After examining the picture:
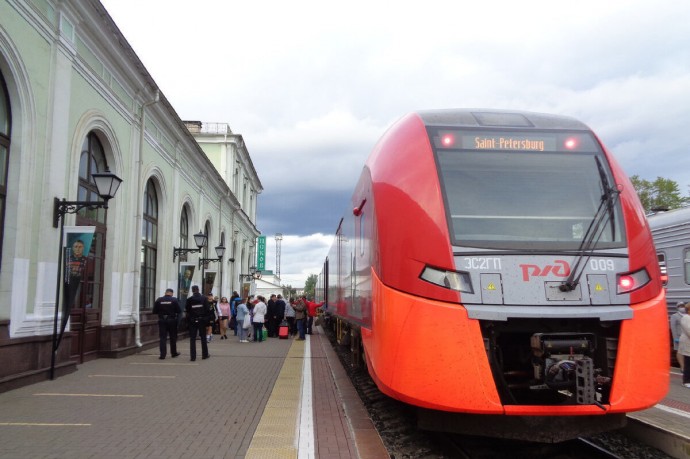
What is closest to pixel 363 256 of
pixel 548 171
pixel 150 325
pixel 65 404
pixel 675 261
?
pixel 548 171

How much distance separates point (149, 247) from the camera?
612 inches

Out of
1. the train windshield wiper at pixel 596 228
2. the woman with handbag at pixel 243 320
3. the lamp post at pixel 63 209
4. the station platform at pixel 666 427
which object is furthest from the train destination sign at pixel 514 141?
the woman with handbag at pixel 243 320

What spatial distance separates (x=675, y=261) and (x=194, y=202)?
51.4 ft

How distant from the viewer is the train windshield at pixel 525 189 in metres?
4.74

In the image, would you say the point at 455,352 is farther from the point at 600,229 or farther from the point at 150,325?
the point at 150,325

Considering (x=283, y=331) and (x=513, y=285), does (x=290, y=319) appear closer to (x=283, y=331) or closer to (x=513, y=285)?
(x=283, y=331)

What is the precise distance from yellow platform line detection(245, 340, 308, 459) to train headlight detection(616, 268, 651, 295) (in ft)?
10.1

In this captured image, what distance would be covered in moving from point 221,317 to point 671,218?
46.7ft

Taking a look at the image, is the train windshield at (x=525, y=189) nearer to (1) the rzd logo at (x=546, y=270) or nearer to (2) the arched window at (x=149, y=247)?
(1) the rzd logo at (x=546, y=270)

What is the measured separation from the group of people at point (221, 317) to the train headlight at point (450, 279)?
326 inches

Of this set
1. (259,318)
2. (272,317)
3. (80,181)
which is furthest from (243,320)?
(80,181)

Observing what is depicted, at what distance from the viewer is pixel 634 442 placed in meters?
5.82

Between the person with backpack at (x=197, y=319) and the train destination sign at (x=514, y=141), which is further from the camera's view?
the person with backpack at (x=197, y=319)

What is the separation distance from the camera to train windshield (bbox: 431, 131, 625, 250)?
4.74 meters
